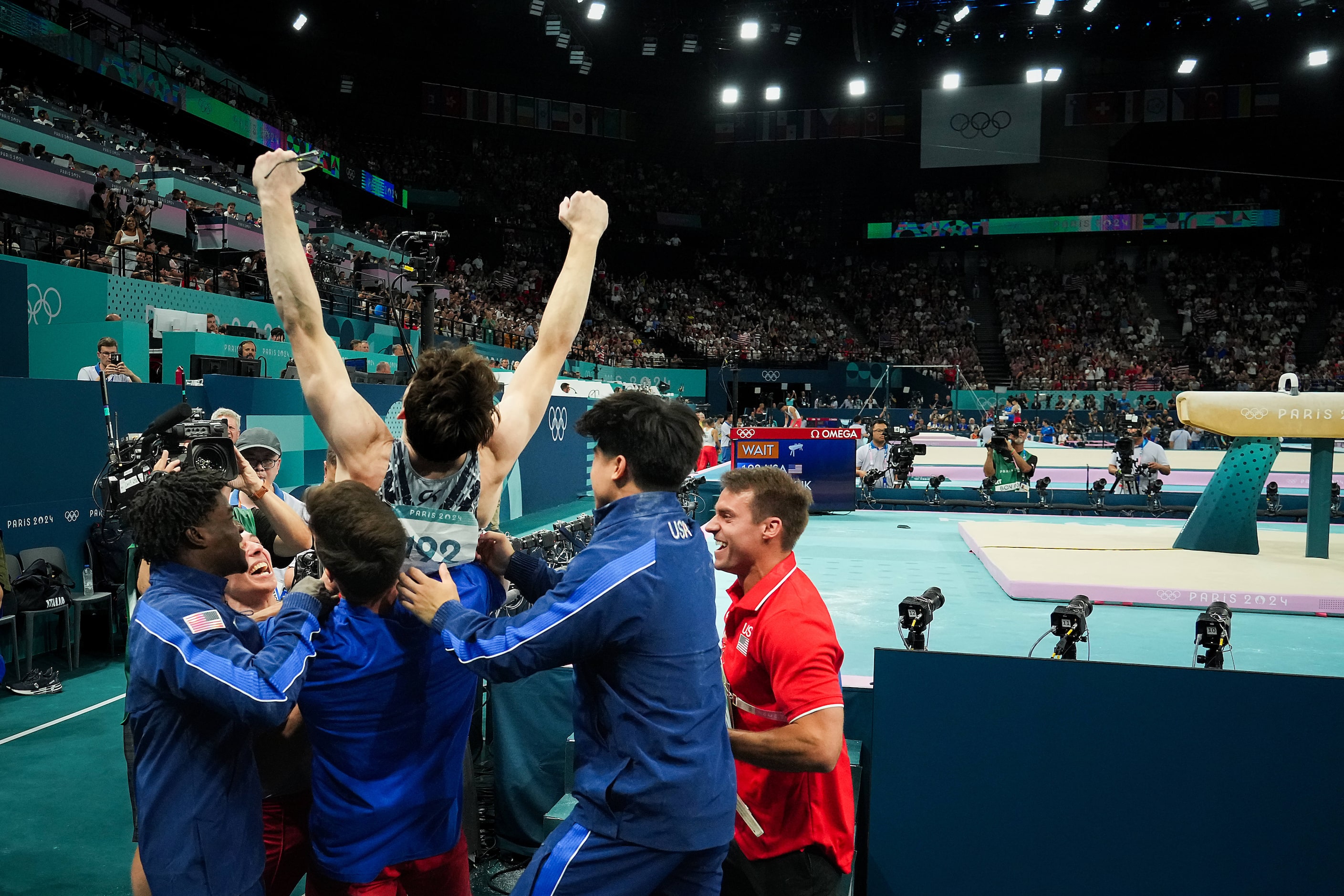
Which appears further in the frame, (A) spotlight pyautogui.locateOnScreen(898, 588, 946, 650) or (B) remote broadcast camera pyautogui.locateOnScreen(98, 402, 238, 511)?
(A) spotlight pyautogui.locateOnScreen(898, 588, 946, 650)

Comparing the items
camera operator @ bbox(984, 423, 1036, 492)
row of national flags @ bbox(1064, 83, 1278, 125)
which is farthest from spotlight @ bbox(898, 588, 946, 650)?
row of national flags @ bbox(1064, 83, 1278, 125)

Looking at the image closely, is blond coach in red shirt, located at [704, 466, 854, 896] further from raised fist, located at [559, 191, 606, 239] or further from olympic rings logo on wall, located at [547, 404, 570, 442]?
olympic rings logo on wall, located at [547, 404, 570, 442]

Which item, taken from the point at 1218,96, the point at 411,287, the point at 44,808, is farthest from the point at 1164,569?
the point at 1218,96

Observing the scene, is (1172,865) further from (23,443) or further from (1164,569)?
(23,443)

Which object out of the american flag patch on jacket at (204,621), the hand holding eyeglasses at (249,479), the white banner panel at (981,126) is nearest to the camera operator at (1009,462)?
the hand holding eyeglasses at (249,479)

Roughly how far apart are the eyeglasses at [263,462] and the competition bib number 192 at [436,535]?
2770 millimetres

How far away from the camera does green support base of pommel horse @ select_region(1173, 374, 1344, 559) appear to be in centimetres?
752

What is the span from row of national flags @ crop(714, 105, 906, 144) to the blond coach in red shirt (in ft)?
126

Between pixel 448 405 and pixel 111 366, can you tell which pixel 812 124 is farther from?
pixel 448 405

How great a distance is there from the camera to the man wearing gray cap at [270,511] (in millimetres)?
3291

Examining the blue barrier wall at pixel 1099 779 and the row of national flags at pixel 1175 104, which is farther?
the row of national flags at pixel 1175 104

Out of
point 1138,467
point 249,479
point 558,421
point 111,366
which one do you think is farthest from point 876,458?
point 249,479

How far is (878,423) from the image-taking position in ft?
45.6

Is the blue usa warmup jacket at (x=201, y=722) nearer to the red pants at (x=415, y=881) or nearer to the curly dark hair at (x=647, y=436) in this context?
the red pants at (x=415, y=881)
